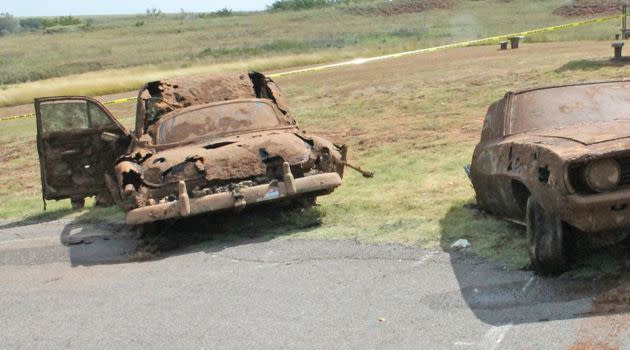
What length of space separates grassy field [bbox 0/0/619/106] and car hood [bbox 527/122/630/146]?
2665cm

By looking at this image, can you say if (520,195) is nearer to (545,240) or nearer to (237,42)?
(545,240)

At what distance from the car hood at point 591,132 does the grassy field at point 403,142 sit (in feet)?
3.44

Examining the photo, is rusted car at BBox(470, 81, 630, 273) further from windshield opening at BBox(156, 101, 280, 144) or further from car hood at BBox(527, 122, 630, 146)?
windshield opening at BBox(156, 101, 280, 144)

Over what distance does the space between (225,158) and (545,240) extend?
4.03 metres

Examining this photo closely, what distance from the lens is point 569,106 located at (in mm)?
7562

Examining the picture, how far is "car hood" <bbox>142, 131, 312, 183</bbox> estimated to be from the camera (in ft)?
30.2

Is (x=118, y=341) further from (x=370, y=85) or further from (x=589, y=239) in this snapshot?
(x=370, y=85)

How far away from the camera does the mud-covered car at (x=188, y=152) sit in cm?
909

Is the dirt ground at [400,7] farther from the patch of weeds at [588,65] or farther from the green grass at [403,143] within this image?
the patch of weeds at [588,65]

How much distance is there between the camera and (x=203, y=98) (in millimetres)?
11672

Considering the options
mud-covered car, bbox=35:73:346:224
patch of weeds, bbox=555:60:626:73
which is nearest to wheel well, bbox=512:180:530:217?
mud-covered car, bbox=35:73:346:224

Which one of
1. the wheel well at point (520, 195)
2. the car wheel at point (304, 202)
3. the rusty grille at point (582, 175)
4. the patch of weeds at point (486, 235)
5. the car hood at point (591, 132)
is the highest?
the car hood at point (591, 132)

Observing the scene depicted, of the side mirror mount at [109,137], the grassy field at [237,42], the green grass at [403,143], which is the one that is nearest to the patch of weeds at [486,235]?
the green grass at [403,143]

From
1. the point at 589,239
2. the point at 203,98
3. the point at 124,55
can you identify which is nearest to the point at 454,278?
the point at 589,239
